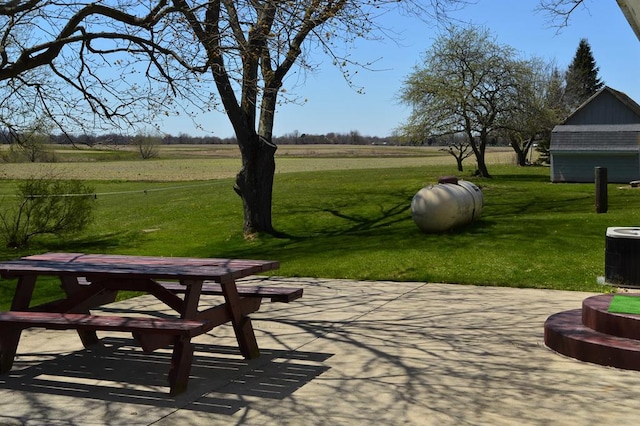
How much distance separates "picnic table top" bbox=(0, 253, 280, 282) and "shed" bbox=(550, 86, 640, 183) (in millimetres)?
25193

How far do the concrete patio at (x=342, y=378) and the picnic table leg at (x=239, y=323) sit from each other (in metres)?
0.11

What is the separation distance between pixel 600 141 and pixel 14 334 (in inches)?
1078

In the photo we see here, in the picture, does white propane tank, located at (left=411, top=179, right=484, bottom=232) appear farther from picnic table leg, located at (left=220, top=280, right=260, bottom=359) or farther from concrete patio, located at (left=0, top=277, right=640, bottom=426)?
picnic table leg, located at (left=220, top=280, right=260, bottom=359)

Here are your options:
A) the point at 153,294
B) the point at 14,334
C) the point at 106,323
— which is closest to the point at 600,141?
the point at 153,294

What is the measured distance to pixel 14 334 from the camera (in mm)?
6172

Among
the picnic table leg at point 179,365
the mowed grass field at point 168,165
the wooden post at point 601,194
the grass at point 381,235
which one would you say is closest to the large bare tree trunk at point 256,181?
the grass at point 381,235

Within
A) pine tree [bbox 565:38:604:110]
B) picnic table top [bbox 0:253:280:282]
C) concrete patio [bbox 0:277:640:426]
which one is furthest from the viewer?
pine tree [bbox 565:38:604:110]

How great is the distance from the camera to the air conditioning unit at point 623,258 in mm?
9133

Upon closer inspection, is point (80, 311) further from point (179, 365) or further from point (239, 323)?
point (179, 365)

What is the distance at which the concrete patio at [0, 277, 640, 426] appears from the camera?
4.88m

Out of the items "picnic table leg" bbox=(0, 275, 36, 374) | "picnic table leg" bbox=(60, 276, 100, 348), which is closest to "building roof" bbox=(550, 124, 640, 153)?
"picnic table leg" bbox=(60, 276, 100, 348)

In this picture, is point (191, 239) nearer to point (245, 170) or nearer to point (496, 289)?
point (245, 170)

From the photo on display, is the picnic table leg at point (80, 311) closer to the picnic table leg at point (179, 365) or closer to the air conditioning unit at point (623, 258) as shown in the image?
the picnic table leg at point (179, 365)

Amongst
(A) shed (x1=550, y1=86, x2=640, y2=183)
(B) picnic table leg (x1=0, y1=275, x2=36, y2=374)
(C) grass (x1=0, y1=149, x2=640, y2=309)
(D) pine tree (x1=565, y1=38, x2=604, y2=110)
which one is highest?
(D) pine tree (x1=565, y1=38, x2=604, y2=110)
